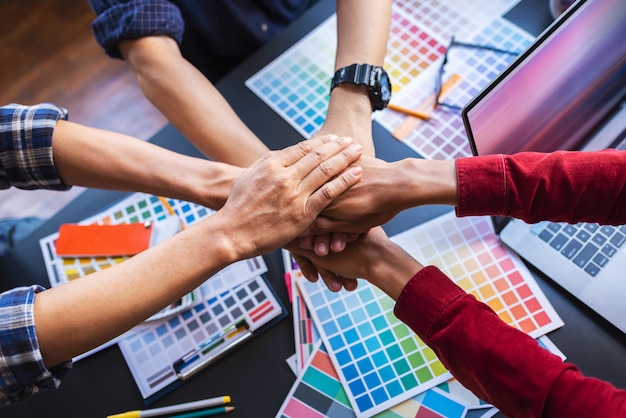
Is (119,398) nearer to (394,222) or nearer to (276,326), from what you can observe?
(276,326)

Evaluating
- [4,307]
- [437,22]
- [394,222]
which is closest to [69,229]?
[4,307]

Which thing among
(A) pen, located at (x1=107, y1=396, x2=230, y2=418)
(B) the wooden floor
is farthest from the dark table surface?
(B) the wooden floor

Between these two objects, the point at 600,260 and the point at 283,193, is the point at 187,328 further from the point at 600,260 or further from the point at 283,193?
the point at 600,260

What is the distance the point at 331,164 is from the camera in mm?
992

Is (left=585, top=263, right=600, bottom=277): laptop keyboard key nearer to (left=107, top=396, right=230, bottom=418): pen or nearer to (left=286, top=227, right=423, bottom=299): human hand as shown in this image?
(left=286, top=227, right=423, bottom=299): human hand

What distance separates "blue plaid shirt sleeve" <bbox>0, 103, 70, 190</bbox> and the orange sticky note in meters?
0.12

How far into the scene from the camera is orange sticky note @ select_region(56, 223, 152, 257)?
1.06 meters

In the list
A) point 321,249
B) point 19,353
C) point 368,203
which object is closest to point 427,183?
point 368,203

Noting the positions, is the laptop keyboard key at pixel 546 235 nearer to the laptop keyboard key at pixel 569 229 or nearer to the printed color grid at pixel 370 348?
the laptop keyboard key at pixel 569 229

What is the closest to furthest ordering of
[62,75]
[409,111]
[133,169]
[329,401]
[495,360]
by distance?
[495,360]
[329,401]
[133,169]
[409,111]
[62,75]

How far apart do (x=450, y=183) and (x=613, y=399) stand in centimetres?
40

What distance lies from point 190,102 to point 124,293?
0.45 metres

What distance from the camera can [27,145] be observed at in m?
0.98

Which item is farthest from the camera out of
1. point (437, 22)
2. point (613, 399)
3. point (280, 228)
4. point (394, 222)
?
point (437, 22)
